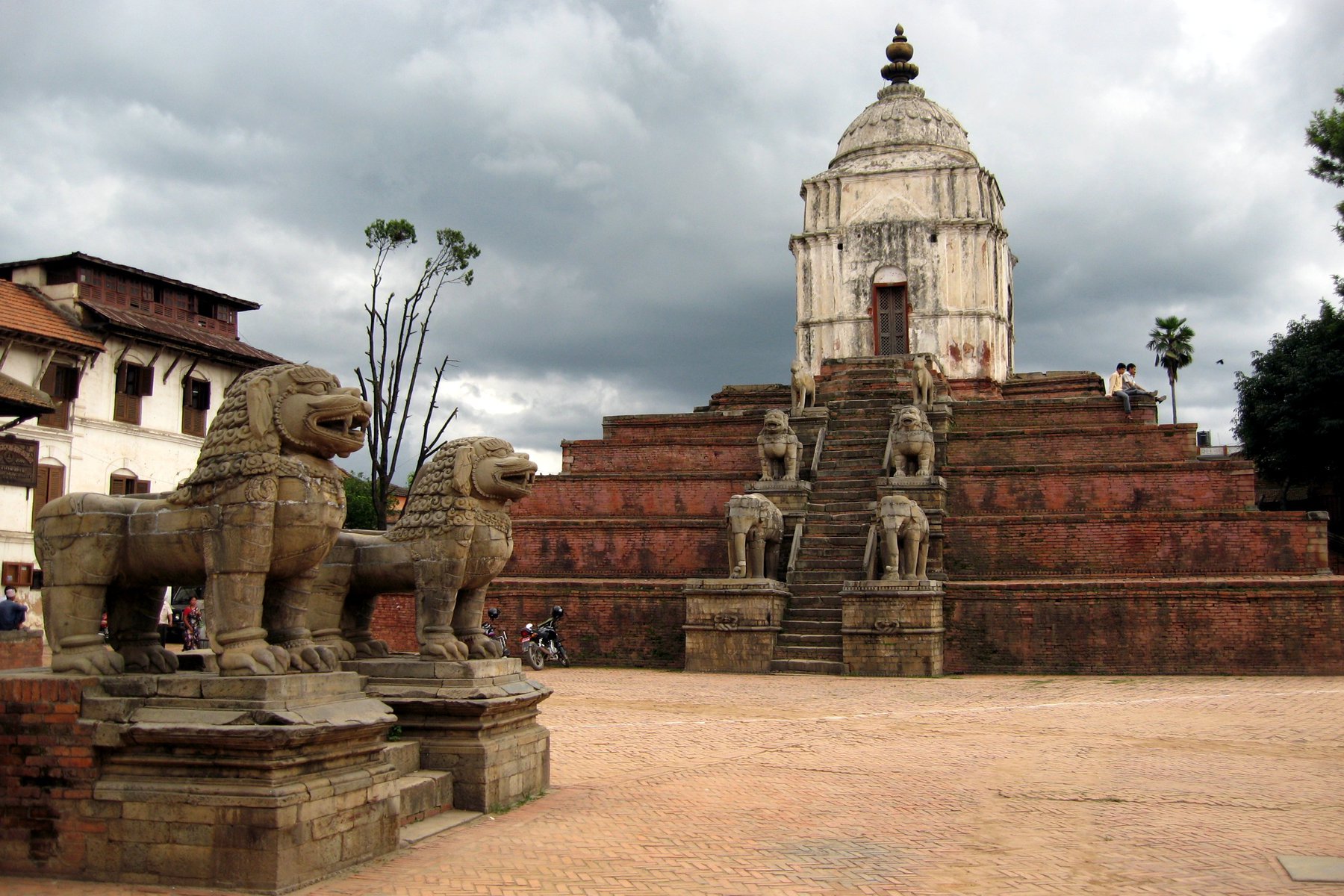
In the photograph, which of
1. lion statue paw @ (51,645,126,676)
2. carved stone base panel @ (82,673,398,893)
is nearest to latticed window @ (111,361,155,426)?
lion statue paw @ (51,645,126,676)

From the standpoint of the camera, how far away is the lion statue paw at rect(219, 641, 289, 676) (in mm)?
6379

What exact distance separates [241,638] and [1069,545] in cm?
1723

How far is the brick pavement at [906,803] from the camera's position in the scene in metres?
6.74

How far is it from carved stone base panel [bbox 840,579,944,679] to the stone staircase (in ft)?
1.34

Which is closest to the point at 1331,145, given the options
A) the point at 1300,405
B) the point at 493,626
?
the point at 1300,405

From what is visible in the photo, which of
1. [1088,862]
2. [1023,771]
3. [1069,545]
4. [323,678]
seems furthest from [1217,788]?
[1069,545]

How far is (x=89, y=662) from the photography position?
263 inches

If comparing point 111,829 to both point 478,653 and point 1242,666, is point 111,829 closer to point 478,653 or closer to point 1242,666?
point 478,653

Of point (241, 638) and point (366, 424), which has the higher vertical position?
point (366, 424)

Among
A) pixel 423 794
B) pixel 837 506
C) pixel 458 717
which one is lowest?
pixel 423 794

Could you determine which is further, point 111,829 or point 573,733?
point 573,733

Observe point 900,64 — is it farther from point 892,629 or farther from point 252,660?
point 252,660

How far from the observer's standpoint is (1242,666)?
18516 mm

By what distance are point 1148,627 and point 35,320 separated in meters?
24.8
